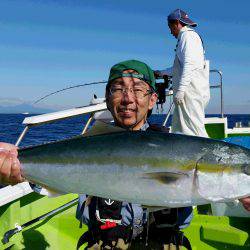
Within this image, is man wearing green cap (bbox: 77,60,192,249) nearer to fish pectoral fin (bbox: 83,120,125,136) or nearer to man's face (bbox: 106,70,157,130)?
man's face (bbox: 106,70,157,130)

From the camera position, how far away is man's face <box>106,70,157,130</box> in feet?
10.8

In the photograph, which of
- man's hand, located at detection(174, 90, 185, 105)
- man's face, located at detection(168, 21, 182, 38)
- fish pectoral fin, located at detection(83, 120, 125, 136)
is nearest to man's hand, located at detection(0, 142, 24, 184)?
fish pectoral fin, located at detection(83, 120, 125, 136)

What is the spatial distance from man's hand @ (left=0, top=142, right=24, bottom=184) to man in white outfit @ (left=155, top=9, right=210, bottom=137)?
4.21 meters

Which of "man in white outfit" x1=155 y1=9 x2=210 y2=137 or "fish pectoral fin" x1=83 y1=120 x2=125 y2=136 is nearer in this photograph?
"fish pectoral fin" x1=83 y1=120 x2=125 y2=136

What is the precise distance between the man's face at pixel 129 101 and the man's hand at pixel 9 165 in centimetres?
91

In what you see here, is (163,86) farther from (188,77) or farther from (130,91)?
(130,91)

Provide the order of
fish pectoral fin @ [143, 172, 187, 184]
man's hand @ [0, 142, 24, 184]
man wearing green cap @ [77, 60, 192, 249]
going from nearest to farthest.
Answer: fish pectoral fin @ [143, 172, 187, 184] < man's hand @ [0, 142, 24, 184] < man wearing green cap @ [77, 60, 192, 249]

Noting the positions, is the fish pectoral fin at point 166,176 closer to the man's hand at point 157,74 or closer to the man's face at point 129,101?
the man's face at point 129,101

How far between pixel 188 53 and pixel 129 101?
356cm

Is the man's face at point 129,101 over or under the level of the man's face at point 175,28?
under

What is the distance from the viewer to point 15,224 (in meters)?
4.43

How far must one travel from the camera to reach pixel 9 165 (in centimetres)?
270

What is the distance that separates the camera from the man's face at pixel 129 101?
329 cm

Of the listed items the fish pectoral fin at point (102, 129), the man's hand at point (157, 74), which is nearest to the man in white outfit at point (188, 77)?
the man's hand at point (157, 74)
